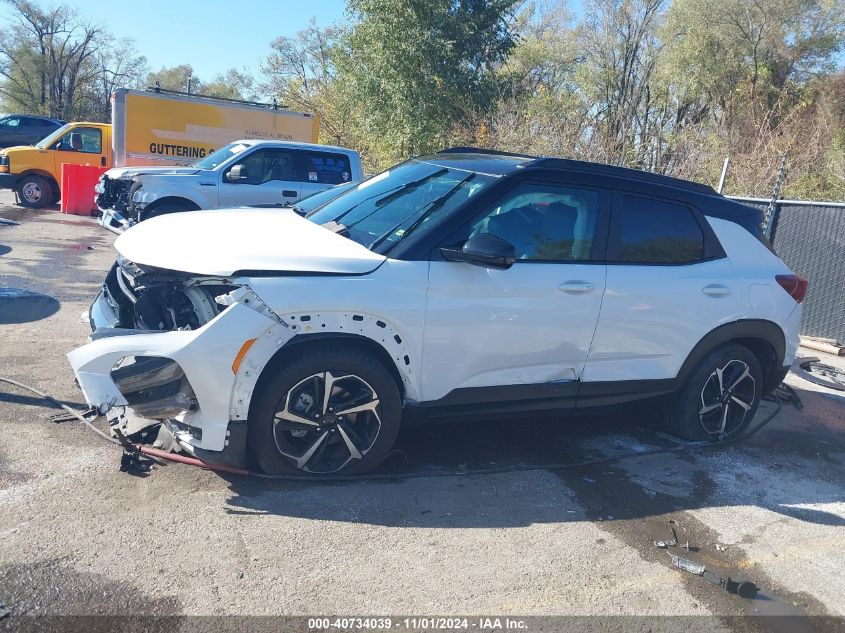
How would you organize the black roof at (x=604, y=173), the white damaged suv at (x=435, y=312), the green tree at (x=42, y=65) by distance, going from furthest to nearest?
the green tree at (x=42, y=65) → the black roof at (x=604, y=173) → the white damaged suv at (x=435, y=312)

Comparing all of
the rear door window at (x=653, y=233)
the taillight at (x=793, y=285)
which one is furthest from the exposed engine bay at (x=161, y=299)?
the taillight at (x=793, y=285)

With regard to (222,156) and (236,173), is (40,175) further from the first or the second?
(236,173)

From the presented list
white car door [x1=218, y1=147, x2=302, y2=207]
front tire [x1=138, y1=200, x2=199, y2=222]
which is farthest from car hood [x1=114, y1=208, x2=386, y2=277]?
white car door [x1=218, y1=147, x2=302, y2=207]

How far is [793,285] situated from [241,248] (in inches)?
161

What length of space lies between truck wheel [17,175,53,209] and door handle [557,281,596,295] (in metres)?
15.3

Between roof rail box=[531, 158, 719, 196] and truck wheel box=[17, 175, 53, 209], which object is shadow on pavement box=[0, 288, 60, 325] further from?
truck wheel box=[17, 175, 53, 209]

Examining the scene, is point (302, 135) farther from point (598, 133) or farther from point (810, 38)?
point (810, 38)

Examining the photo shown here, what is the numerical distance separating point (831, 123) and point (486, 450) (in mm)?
20787

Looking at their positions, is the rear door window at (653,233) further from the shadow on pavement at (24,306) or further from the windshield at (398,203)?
the shadow on pavement at (24,306)

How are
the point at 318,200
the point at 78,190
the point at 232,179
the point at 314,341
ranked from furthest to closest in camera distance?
1. the point at 78,190
2. the point at 232,179
3. the point at 318,200
4. the point at 314,341

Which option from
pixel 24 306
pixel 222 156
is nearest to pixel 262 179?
pixel 222 156

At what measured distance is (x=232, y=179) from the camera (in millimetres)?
Result: 11492

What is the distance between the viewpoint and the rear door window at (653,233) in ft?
16.0

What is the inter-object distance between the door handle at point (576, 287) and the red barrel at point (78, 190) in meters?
13.8
